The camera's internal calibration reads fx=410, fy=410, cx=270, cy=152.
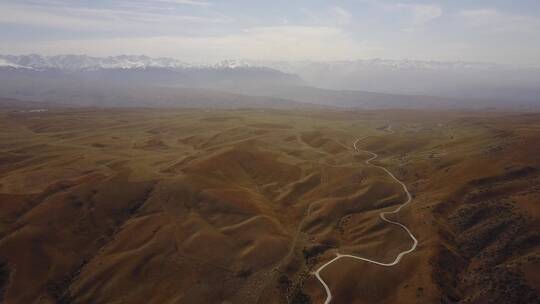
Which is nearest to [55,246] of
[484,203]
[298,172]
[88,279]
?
[88,279]

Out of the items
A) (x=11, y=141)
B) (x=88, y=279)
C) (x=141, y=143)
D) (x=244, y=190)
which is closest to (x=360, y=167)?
(x=244, y=190)

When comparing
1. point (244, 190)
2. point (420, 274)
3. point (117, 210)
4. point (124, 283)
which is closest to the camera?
point (420, 274)

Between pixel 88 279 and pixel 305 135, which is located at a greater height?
pixel 305 135

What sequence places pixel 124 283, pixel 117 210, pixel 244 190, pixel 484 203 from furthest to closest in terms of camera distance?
1. pixel 244 190
2. pixel 117 210
3. pixel 484 203
4. pixel 124 283

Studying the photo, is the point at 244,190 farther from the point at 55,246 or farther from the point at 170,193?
the point at 55,246

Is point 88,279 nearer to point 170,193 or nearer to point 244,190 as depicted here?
point 170,193

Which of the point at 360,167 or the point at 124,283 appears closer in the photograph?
the point at 124,283
